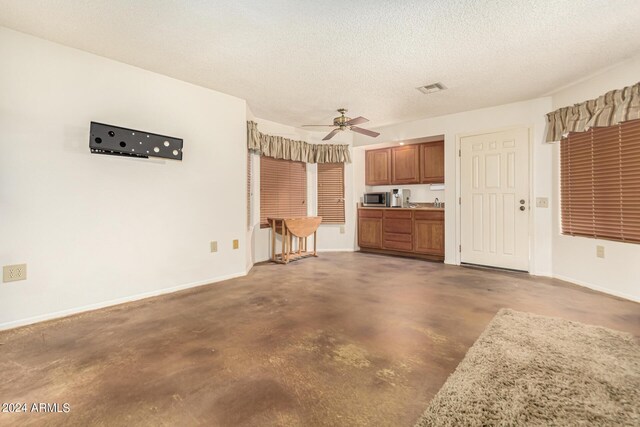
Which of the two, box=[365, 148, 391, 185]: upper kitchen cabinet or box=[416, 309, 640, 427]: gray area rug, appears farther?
box=[365, 148, 391, 185]: upper kitchen cabinet

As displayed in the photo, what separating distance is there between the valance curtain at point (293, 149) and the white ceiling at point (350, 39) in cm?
73

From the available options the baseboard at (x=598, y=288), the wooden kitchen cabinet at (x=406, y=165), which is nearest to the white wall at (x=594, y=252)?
the baseboard at (x=598, y=288)

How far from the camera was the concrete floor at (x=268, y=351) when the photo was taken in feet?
4.27

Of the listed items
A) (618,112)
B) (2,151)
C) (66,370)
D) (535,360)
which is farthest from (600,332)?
(2,151)

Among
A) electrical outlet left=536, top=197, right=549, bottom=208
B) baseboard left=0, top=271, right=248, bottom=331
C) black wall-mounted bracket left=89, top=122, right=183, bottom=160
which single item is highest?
black wall-mounted bracket left=89, top=122, right=183, bottom=160

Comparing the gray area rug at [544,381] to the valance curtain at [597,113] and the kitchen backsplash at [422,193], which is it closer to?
the valance curtain at [597,113]

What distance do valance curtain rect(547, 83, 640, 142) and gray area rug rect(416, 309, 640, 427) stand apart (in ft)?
7.04

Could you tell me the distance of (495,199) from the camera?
13.4 feet

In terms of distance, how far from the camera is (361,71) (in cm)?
291

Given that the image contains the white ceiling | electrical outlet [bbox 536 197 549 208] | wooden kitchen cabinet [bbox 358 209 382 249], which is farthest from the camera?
wooden kitchen cabinet [bbox 358 209 382 249]

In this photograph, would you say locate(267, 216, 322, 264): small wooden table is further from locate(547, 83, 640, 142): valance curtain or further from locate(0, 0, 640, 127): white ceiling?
locate(547, 83, 640, 142): valance curtain

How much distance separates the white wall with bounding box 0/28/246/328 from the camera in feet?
7.30

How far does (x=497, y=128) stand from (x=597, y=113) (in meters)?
1.11

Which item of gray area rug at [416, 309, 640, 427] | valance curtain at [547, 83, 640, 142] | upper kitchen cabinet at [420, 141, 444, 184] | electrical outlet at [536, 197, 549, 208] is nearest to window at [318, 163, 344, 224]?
upper kitchen cabinet at [420, 141, 444, 184]
